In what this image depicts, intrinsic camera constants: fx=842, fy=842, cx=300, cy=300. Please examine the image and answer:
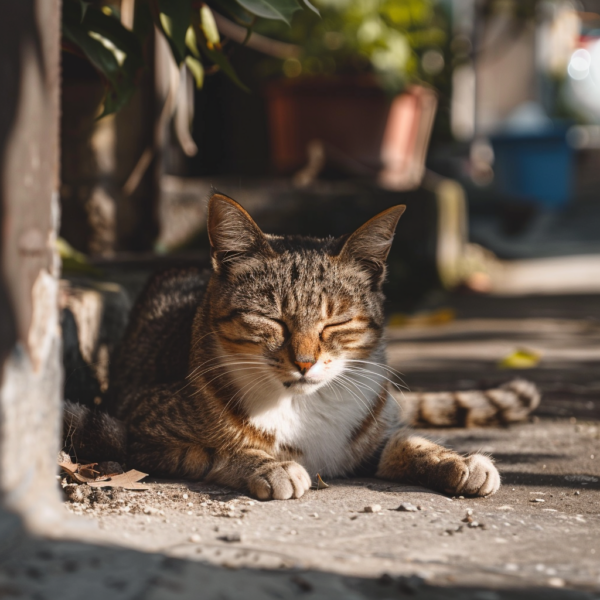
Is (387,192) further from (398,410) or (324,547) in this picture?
(324,547)

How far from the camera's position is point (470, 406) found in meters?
3.53

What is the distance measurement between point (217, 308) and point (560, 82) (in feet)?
42.3

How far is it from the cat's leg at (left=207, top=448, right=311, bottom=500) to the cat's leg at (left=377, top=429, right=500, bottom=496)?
0.38 m

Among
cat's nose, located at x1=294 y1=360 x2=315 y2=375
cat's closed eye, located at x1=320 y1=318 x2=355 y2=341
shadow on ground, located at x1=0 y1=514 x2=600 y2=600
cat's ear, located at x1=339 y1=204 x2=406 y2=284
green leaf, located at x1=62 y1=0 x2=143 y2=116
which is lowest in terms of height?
shadow on ground, located at x1=0 y1=514 x2=600 y2=600

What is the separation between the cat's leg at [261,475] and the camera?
99.8 inches

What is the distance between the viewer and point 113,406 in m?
3.50

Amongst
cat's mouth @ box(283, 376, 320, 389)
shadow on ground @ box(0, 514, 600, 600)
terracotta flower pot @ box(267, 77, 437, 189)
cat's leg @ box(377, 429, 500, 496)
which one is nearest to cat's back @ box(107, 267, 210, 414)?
cat's mouth @ box(283, 376, 320, 389)

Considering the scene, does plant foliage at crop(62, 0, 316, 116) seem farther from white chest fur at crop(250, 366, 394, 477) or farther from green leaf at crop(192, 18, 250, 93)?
white chest fur at crop(250, 366, 394, 477)

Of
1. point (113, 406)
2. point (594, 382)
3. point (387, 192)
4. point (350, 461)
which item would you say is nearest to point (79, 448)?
point (113, 406)

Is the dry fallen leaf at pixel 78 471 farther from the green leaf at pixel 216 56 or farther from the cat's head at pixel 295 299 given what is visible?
the green leaf at pixel 216 56

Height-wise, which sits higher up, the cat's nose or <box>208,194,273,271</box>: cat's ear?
<box>208,194,273,271</box>: cat's ear

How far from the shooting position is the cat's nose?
2625 millimetres

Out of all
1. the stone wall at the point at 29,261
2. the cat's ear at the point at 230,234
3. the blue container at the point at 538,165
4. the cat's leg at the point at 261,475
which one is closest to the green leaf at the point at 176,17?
the cat's ear at the point at 230,234

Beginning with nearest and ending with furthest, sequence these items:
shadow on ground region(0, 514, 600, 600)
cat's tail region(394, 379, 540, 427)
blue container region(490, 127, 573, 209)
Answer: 1. shadow on ground region(0, 514, 600, 600)
2. cat's tail region(394, 379, 540, 427)
3. blue container region(490, 127, 573, 209)
